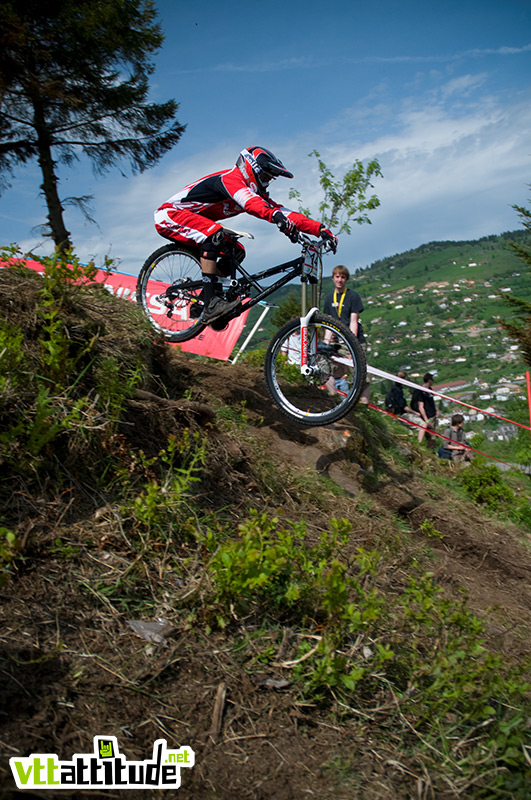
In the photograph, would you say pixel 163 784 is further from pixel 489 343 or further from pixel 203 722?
pixel 489 343

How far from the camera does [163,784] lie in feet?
6.62

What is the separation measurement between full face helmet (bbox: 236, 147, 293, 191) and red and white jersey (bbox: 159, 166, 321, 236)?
0.06 metres

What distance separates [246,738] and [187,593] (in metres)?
0.75

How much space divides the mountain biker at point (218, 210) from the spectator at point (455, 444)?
23.8ft

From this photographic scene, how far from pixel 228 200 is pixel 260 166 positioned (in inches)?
23.1

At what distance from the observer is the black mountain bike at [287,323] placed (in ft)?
17.0

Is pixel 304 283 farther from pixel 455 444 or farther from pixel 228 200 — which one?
pixel 455 444

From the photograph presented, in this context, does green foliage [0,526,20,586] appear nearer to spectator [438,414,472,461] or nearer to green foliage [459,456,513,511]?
green foliage [459,456,513,511]

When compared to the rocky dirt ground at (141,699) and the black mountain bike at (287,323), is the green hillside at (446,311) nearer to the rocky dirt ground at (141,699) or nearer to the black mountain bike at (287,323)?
the black mountain bike at (287,323)

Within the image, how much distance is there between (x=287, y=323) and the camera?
17.4 ft

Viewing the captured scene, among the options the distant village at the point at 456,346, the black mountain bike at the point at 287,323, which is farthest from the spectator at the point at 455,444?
the distant village at the point at 456,346

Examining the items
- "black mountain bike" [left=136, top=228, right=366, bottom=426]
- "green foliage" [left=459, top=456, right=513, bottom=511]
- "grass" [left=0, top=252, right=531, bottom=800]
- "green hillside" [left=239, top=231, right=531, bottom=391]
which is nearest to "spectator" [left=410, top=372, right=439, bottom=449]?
"green foliage" [left=459, top=456, right=513, bottom=511]

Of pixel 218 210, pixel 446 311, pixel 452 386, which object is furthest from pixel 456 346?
pixel 218 210

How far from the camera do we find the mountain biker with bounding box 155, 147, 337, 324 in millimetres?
5355
